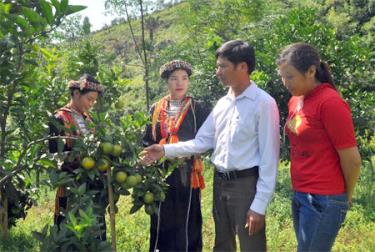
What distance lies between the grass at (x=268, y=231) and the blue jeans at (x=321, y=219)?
6.82 feet

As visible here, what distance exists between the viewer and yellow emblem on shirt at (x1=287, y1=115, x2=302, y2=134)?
2305mm

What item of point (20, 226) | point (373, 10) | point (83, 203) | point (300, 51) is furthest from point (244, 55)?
point (373, 10)

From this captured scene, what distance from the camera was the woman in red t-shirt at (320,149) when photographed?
216cm

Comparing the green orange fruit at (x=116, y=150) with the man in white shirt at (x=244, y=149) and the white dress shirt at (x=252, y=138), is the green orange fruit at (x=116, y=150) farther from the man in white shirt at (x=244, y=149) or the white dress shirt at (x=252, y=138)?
the white dress shirt at (x=252, y=138)

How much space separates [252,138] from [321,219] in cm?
57

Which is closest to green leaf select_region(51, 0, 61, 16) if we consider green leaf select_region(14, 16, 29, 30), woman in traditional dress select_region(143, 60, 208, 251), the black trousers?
green leaf select_region(14, 16, 29, 30)

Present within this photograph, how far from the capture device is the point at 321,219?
7.25 feet

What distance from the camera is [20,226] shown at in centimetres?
508

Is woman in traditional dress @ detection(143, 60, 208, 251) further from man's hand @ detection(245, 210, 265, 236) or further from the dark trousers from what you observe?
man's hand @ detection(245, 210, 265, 236)

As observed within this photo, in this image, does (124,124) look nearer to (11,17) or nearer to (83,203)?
(83,203)

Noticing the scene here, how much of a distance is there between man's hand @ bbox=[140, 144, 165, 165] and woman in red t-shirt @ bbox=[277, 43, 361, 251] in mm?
813

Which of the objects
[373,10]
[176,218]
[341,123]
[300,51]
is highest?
[373,10]

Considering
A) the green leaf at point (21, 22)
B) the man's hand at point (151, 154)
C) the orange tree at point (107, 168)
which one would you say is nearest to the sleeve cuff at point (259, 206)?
the orange tree at point (107, 168)

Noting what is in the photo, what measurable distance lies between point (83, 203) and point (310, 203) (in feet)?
3.54
